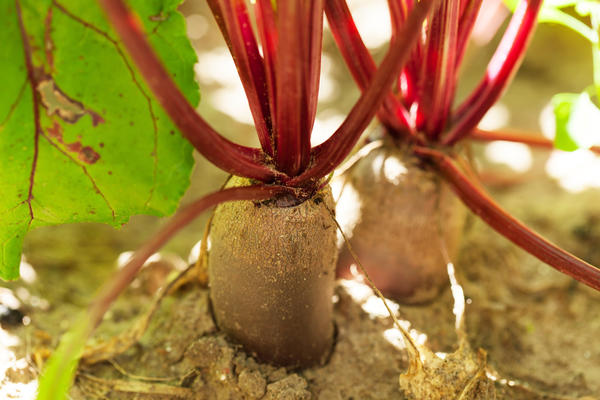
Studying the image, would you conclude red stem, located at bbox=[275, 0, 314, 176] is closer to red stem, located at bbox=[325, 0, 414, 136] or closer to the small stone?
red stem, located at bbox=[325, 0, 414, 136]

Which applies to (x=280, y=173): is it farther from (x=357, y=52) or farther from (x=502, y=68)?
(x=502, y=68)

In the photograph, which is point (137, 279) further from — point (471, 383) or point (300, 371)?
point (471, 383)

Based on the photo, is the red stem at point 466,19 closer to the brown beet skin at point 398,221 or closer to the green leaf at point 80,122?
the brown beet skin at point 398,221

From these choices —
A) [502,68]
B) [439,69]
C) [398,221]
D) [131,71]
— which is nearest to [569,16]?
[502,68]

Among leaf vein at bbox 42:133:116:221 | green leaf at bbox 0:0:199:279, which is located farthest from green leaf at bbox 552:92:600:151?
leaf vein at bbox 42:133:116:221

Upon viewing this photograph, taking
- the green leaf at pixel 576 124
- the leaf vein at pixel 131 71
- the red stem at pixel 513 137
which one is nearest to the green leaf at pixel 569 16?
the green leaf at pixel 576 124
